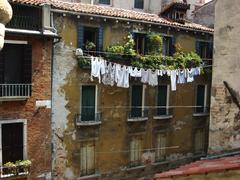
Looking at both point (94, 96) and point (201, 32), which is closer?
point (94, 96)

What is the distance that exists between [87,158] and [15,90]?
5.21m

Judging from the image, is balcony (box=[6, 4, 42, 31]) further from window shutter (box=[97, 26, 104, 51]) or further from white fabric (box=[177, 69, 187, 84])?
white fabric (box=[177, 69, 187, 84])

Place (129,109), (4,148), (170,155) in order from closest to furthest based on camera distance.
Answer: (4,148), (129,109), (170,155)

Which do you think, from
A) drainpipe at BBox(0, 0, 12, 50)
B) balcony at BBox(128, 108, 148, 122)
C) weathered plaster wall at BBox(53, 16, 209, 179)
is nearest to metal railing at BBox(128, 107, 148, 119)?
balcony at BBox(128, 108, 148, 122)

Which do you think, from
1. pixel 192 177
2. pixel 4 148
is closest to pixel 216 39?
pixel 192 177

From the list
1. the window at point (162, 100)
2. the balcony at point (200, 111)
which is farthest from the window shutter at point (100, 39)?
the balcony at point (200, 111)

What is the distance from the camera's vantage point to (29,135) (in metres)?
14.8

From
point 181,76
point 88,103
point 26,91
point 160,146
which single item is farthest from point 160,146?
point 26,91

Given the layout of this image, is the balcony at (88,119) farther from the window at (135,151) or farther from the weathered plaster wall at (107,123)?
the window at (135,151)

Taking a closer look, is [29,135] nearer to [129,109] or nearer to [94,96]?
[94,96]

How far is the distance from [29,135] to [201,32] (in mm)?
11944

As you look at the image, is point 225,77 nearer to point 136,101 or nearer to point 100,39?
point 100,39

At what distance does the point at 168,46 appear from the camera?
773 inches

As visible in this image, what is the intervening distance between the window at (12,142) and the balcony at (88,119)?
2.79 meters
